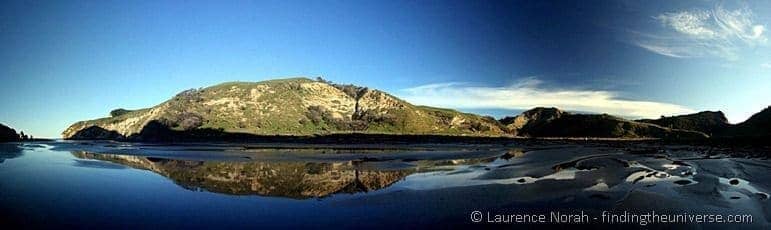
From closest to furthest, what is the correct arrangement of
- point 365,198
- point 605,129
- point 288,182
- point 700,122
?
point 365,198, point 288,182, point 605,129, point 700,122

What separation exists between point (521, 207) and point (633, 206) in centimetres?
304

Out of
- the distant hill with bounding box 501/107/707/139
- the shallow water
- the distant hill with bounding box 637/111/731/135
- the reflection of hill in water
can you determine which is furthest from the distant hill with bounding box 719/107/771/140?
the reflection of hill in water

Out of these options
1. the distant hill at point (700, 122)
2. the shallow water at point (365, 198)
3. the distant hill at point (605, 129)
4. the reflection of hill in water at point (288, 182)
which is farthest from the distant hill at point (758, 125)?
the reflection of hill in water at point (288, 182)

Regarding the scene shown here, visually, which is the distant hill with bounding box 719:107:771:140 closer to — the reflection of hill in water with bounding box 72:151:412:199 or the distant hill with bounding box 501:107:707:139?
the distant hill with bounding box 501:107:707:139

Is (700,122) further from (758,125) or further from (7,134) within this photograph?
(7,134)

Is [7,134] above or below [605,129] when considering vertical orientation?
below

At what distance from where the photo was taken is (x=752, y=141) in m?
55.1

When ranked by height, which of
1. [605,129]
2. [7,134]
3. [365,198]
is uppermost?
[605,129]

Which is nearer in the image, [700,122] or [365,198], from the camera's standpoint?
[365,198]

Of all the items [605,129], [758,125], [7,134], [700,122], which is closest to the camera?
[758,125]

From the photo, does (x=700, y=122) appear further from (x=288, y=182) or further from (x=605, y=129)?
(x=288, y=182)

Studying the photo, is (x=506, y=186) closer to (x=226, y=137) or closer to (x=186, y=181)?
(x=186, y=181)

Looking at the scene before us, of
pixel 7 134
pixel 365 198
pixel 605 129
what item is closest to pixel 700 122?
pixel 605 129

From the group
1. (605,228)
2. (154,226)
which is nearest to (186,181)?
(154,226)
